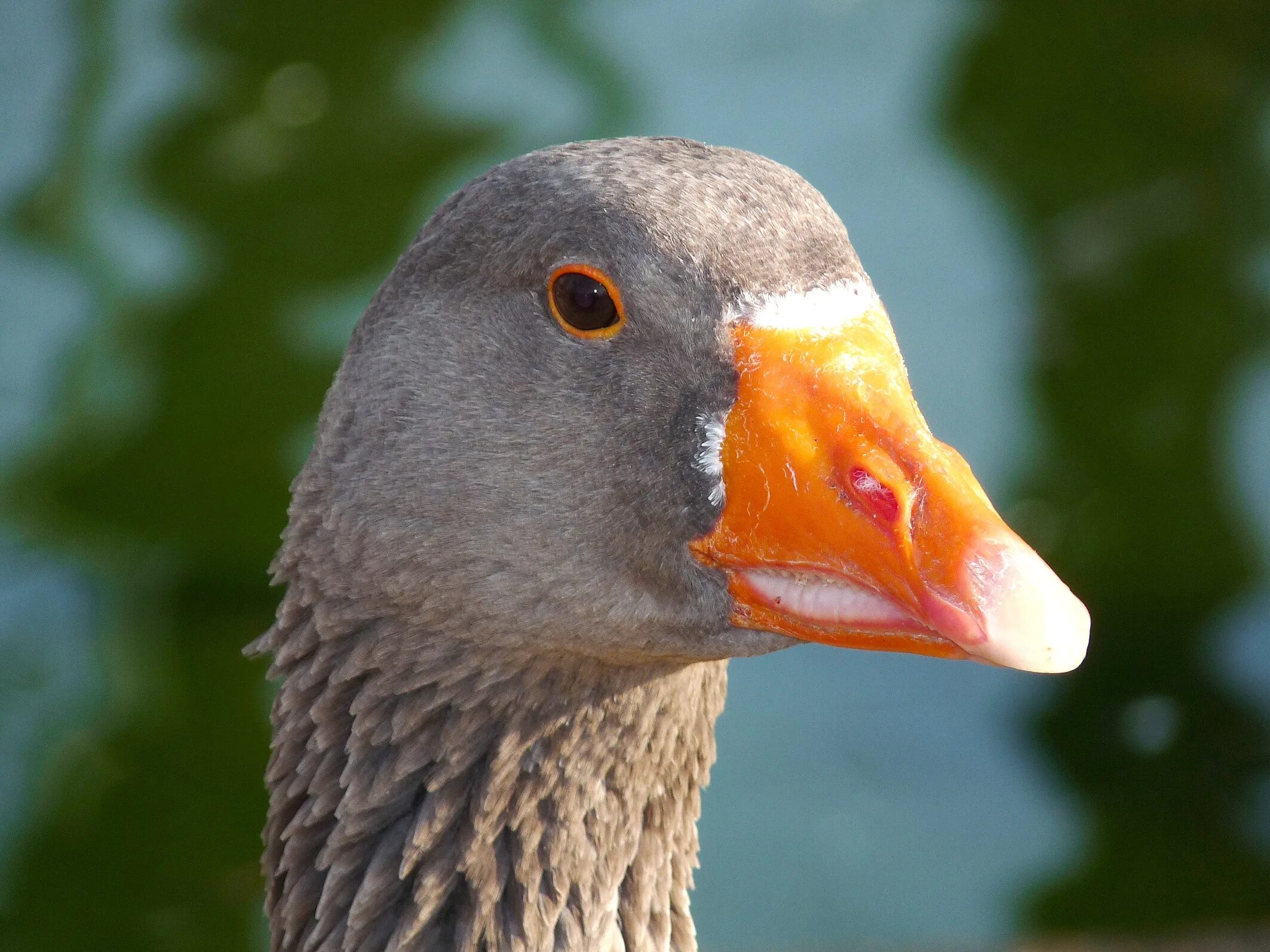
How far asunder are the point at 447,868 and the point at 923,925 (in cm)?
398

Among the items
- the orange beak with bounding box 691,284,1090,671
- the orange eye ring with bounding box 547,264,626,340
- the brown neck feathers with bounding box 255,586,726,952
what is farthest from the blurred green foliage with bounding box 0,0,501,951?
the orange beak with bounding box 691,284,1090,671

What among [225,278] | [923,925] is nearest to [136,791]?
[225,278]

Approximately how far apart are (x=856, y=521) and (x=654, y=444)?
1.29 feet

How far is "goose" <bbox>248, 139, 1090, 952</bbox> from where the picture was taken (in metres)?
2.29

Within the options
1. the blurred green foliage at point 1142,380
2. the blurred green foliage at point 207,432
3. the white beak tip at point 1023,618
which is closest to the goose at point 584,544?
the white beak tip at point 1023,618

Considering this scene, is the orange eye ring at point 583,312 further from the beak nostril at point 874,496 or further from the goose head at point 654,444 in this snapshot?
the beak nostril at point 874,496

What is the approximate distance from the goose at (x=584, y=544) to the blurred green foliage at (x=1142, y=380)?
3.91 meters

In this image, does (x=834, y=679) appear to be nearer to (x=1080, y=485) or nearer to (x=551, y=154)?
(x=1080, y=485)

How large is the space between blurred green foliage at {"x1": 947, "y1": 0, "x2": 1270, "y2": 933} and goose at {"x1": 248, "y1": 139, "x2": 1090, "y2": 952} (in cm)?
391

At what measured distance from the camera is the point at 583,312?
2.51 m

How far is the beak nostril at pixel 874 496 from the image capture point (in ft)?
7.29

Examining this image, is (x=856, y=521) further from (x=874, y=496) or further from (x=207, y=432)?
(x=207, y=432)

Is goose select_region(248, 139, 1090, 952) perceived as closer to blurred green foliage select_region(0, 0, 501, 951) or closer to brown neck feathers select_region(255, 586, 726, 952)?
brown neck feathers select_region(255, 586, 726, 952)

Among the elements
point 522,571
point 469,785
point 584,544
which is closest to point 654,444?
point 584,544
